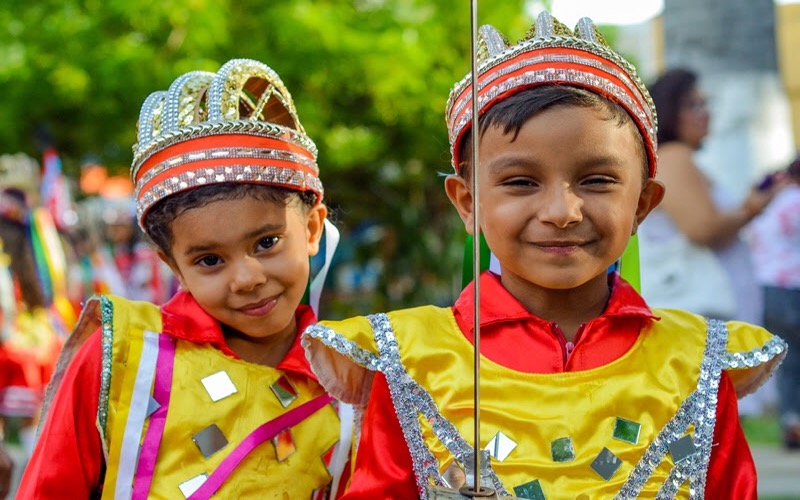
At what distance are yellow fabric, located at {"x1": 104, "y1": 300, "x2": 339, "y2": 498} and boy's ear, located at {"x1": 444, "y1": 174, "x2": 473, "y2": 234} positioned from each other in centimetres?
70

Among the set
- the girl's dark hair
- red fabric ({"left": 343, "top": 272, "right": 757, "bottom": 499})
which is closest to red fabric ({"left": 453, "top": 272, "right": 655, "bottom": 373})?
red fabric ({"left": 343, "top": 272, "right": 757, "bottom": 499})

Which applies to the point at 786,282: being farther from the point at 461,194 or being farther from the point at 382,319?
the point at 382,319

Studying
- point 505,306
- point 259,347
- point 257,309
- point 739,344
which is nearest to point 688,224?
point 259,347

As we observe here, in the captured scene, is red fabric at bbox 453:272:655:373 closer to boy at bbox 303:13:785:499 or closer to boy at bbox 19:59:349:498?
boy at bbox 303:13:785:499

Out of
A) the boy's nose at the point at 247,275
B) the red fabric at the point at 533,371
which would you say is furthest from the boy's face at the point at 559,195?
the boy's nose at the point at 247,275

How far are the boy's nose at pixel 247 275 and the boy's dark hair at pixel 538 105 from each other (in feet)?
2.38

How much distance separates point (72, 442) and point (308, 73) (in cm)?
969

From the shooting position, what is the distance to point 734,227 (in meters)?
8.00

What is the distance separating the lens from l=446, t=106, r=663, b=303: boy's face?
2.35m

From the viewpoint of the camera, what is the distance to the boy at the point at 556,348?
2340 mm

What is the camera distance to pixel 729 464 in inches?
94.3

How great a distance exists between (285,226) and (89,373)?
587 millimetres

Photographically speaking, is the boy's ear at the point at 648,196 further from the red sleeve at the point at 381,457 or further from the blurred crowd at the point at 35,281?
the blurred crowd at the point at 35,281

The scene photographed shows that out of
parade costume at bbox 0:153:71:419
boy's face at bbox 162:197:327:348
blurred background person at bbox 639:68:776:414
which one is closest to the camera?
boy's face at bbox 162:197:327:348
